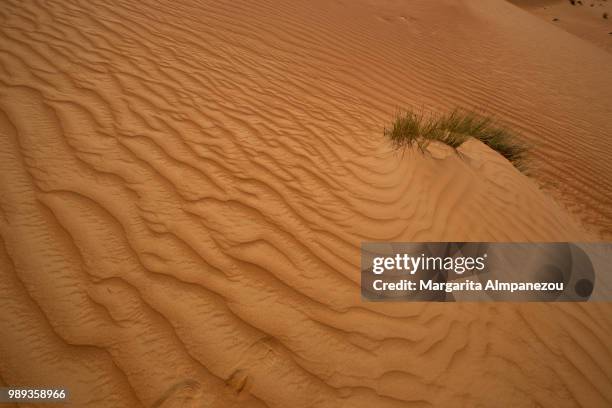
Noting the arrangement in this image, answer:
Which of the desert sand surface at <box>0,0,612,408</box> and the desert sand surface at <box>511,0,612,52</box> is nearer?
the desert sand surface at <box>0,0,612,408</box>

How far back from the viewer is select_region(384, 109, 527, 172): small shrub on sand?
3.69 meters

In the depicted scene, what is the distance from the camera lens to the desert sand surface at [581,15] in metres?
15.5

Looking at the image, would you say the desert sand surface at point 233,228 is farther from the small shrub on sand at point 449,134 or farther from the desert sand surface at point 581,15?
the desert sand surface at point 581,15

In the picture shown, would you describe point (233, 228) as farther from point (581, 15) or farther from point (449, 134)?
point (581, 15)

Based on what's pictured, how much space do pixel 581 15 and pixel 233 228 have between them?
2544 centimetres

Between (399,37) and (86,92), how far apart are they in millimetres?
6533

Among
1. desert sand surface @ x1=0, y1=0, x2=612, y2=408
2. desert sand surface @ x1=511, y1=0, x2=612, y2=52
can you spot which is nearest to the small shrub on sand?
desert sand surface @ x1=0, y1=0, x2=612, y2=408

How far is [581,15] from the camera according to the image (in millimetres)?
18656

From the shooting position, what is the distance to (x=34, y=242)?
1.97 meters

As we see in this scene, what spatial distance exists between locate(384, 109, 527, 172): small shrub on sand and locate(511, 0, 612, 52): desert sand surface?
1455cm

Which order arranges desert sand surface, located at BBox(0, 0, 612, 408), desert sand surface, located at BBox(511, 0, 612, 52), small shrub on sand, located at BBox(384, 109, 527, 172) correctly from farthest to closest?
desert sand surface, located at BBox(511, 0, 612, 52) → small shrub on sand, located at BBox(384, 109, 527, 172) → desert sand surface, located at BBox(0, 0, 612, 408)

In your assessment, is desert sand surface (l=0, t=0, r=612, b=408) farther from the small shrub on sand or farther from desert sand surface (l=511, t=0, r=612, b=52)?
desert sand surface (l=511, t=0, r=612, b=52)

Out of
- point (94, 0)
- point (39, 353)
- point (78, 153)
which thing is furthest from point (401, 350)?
Result: point (94, 0)

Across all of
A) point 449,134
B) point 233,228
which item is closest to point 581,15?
point 449,134
